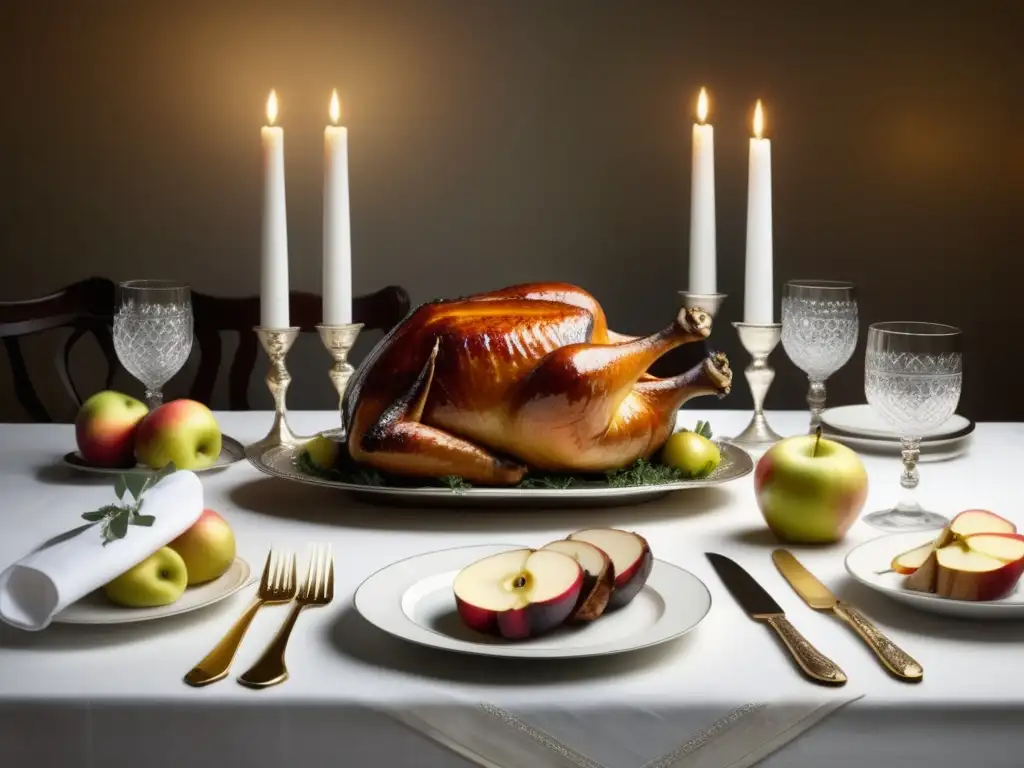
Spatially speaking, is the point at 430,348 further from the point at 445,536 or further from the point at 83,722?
the point at 83,722

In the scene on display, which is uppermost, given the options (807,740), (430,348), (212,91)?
(212,91)

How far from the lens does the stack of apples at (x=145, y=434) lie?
1.57 meters

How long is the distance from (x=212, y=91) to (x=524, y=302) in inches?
83.2

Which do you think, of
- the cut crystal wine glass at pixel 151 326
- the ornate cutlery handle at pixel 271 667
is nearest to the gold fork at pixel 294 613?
the ornate cutlery handle at pixel 271 667

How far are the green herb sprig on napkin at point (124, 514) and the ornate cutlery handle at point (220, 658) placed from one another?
0.12 meters

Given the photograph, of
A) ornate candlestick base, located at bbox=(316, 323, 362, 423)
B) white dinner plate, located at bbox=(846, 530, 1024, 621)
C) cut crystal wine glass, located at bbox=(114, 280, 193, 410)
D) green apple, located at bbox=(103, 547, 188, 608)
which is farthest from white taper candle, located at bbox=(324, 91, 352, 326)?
white dinner plate, located at bbox=(846, 530, 1024, 621)

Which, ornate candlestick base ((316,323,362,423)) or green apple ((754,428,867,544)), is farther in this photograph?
ornate candlestick base ((316,323,362,423))

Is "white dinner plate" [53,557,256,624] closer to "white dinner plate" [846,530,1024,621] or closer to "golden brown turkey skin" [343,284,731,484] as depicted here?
"golden brown turkey skin" [343,284,731,484]

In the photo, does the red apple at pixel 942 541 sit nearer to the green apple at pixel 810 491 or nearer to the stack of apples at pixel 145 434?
the green apple at pixel 810 491

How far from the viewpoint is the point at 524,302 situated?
1.53m

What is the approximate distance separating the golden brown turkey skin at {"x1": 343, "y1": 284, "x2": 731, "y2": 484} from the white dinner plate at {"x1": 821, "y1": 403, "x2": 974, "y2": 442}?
427mm

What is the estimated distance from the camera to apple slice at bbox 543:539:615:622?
103 centimetres

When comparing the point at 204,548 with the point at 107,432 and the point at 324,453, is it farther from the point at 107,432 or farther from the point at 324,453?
the point at 107,432

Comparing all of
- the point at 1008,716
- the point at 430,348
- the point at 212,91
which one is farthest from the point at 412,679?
the point at 212,91
